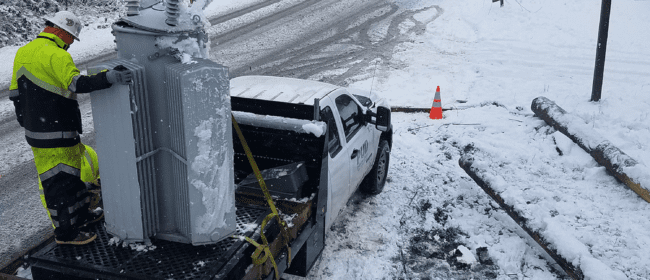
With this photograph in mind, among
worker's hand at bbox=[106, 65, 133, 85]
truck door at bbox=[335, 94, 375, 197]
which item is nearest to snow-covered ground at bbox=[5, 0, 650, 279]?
truck door at bbox=[335, 94, 375, 197]

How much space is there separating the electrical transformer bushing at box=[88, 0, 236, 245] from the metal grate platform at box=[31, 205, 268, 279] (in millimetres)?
87

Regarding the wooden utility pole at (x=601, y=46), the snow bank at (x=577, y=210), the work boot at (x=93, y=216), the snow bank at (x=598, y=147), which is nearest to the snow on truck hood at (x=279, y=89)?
the work boot at (x=93, y=216)


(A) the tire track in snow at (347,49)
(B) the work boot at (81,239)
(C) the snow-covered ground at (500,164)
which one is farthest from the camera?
(A) the tire track in snow at (347,49)

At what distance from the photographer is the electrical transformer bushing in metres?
3.34

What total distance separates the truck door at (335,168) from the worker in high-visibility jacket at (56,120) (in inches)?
82.7

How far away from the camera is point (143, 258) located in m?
3.50

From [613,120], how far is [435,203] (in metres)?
4.07

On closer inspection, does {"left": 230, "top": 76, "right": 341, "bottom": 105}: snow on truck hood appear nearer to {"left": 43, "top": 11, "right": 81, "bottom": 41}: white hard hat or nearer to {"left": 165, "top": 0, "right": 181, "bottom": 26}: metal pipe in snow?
{"left": 43, "top": 11, "right": 81, "bottom": 41}: white hard hat

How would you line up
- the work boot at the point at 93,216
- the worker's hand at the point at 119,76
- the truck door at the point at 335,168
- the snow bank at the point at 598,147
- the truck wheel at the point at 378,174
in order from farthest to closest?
the truck wheel at the point at 378,174 → the snow bank at the point at 598,147 → the truck door at the point at 335,168 → the work boot at the point at 93,216 → the worker's hand at the point at 119,76

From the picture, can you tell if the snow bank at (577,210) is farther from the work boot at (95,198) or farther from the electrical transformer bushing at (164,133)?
the work boot at (95,198)

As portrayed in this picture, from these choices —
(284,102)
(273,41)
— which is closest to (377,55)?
(273,41)

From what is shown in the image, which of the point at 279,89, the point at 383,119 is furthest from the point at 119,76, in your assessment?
the point at 383,119

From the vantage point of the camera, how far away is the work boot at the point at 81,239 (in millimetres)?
3567

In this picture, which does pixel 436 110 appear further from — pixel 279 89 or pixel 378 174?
pixel 279 89
